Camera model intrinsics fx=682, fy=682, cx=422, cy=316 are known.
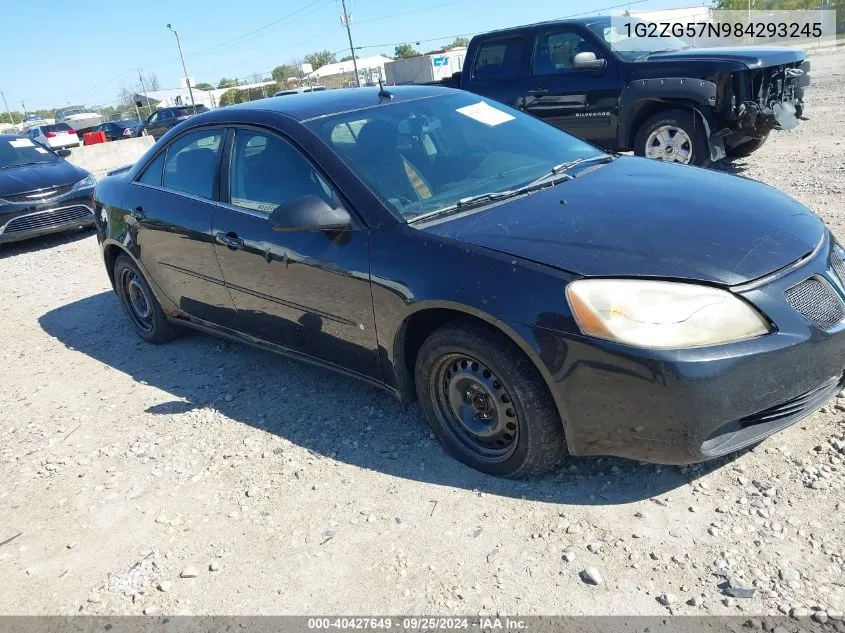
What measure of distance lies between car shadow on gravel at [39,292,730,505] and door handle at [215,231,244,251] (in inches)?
31.1

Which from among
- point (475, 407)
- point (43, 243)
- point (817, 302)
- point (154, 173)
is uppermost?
point (154, 173)

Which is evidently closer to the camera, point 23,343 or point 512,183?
point 512,183

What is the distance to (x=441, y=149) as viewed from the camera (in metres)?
3.58

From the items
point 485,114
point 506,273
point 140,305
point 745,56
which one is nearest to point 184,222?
point 140,305

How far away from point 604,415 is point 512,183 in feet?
4.49

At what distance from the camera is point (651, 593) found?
2.29m

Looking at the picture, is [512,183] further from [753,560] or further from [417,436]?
[753,560]

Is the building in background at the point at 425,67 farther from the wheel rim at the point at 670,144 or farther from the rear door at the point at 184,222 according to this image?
the rear door at the point at 184,222

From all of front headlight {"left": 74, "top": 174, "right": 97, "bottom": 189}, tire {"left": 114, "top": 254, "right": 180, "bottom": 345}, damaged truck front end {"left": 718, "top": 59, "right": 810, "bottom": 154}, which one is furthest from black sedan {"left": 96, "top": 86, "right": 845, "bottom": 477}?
front headlight {"left": 74, "top": 174, "right": 97, "bottom": 189}

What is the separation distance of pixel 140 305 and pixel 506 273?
3.66 metres

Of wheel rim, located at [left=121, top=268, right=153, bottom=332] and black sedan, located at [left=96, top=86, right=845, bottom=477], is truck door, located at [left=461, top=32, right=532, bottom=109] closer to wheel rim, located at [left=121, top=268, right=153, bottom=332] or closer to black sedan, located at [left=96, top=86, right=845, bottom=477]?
black sedan, located at [left=96, top=86, right=845, bottom=477]

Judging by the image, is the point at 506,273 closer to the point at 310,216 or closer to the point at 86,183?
the point at 310,216

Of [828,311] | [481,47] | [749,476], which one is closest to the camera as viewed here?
[828,311]

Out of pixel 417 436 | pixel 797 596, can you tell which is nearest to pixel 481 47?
Result: pixel 417 436
